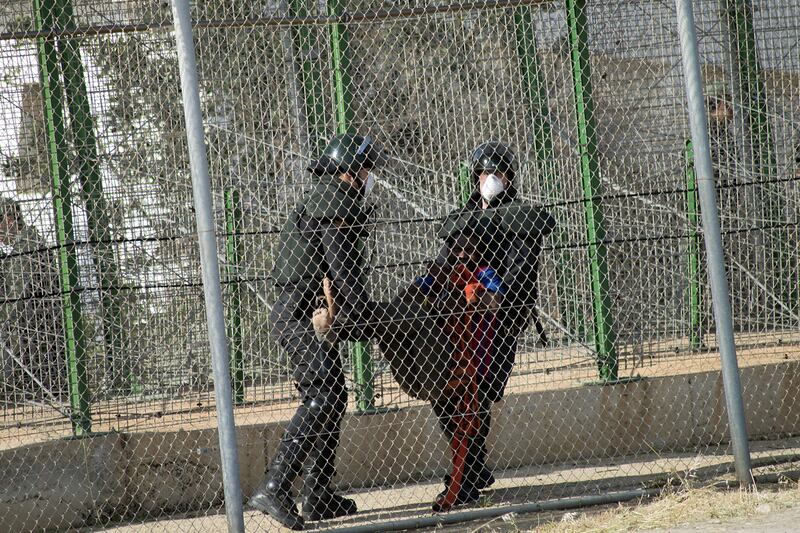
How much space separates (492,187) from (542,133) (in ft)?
5.13

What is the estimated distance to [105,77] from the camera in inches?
259

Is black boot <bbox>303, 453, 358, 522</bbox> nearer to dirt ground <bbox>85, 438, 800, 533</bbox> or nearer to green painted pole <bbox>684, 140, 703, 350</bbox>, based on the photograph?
dirt ground <bbox>85, 438, 800, 533</bbox>

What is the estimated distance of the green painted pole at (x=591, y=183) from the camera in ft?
22.5

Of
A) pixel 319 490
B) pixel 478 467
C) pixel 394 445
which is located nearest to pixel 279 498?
pixel 319 490

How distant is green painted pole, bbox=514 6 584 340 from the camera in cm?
723

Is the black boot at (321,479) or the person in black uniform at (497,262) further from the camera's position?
the person in black uniform at (497,262)

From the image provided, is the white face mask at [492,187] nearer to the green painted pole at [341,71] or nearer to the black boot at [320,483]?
the green painted pole at [341,71]

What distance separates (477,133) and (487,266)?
5.71 ft

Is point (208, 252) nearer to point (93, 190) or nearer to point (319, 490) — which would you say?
point (319, 490)

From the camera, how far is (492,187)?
6117 mm

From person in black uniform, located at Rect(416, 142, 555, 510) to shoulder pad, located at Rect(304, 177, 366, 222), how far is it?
655 mm

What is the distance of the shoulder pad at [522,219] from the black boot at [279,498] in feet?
6.12

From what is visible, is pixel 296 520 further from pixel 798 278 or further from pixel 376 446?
pixel 798 278

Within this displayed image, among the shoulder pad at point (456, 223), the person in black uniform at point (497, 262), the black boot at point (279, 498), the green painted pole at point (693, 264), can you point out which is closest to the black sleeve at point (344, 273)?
the person in black uniform at point (497, 262)
